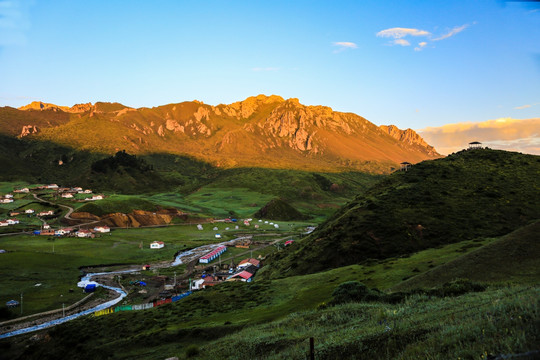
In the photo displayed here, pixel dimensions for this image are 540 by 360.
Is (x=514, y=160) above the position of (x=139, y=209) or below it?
above

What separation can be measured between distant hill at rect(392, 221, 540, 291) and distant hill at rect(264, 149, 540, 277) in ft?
103

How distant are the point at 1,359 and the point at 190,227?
428ft

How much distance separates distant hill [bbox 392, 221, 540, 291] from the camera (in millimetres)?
28703

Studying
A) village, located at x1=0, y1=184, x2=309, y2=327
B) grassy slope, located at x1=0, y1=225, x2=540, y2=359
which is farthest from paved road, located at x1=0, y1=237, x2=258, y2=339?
grassy slope, located at x1=0, y1=225, x2=540, y2=359

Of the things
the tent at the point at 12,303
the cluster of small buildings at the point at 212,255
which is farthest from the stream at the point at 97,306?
the tent at the point at 12,303

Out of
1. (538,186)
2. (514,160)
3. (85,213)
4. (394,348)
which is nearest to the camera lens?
(394,348)

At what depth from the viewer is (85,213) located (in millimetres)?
169750

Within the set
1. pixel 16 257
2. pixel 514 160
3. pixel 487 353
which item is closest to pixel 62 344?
pixel 487 353

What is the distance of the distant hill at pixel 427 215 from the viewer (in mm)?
68438

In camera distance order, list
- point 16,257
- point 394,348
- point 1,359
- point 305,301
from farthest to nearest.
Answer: point 16,257
point 1,359
point 305,301
point 394,348

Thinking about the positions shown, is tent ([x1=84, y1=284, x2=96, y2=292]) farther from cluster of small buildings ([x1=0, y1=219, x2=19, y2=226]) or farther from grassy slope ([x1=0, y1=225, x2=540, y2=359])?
cluster of small buildings ([x1=0, y1=219, x2=19, y2=226])

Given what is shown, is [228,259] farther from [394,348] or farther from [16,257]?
[394,348]

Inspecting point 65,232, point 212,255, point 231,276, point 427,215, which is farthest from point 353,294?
point 65,232

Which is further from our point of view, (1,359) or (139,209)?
(139,209)
